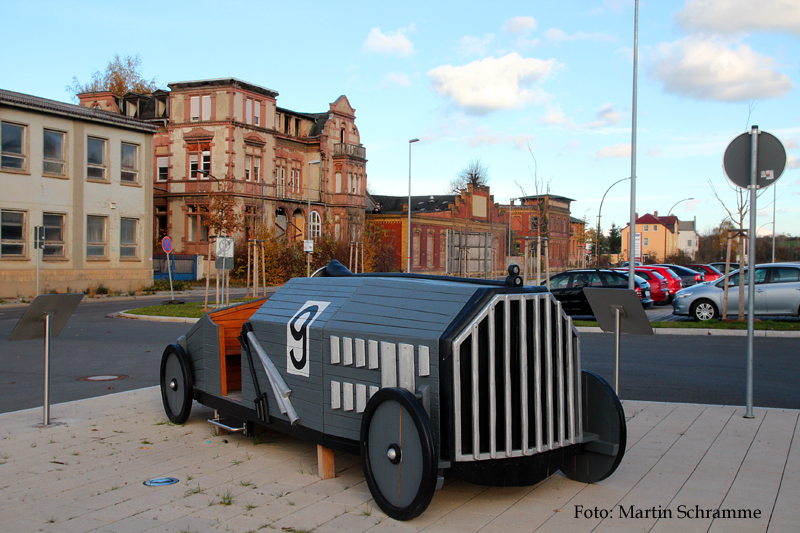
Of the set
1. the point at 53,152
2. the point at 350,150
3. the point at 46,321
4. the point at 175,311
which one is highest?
the point at 350,150

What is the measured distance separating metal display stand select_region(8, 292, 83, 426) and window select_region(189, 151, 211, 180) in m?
41.4

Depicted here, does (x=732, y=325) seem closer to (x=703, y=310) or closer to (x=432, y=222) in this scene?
(x=703, y=310)

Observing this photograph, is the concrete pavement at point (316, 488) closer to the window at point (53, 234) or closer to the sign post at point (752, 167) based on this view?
the sign post at point (752, 167)

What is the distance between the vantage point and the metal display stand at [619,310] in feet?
21.7

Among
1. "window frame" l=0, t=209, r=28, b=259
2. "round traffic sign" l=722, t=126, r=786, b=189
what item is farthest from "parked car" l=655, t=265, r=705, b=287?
"window frame" l=0, t=209, r=28, b=259

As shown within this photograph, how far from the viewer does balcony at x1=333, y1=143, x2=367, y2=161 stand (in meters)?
57.2

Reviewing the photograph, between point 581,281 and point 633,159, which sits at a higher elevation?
point 633,159

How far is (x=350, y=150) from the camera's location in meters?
57.8

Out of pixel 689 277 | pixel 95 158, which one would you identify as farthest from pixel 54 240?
pixel 689 277

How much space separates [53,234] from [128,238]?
401cm

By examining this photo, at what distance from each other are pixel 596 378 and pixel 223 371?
3.46m

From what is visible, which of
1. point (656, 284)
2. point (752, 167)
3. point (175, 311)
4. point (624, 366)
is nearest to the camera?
point (752, 167)

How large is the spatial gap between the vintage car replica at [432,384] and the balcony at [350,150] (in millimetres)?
52408

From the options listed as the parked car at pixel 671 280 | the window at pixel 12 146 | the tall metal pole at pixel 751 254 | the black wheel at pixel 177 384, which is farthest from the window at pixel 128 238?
the tall metal pole at pixel 751 254
